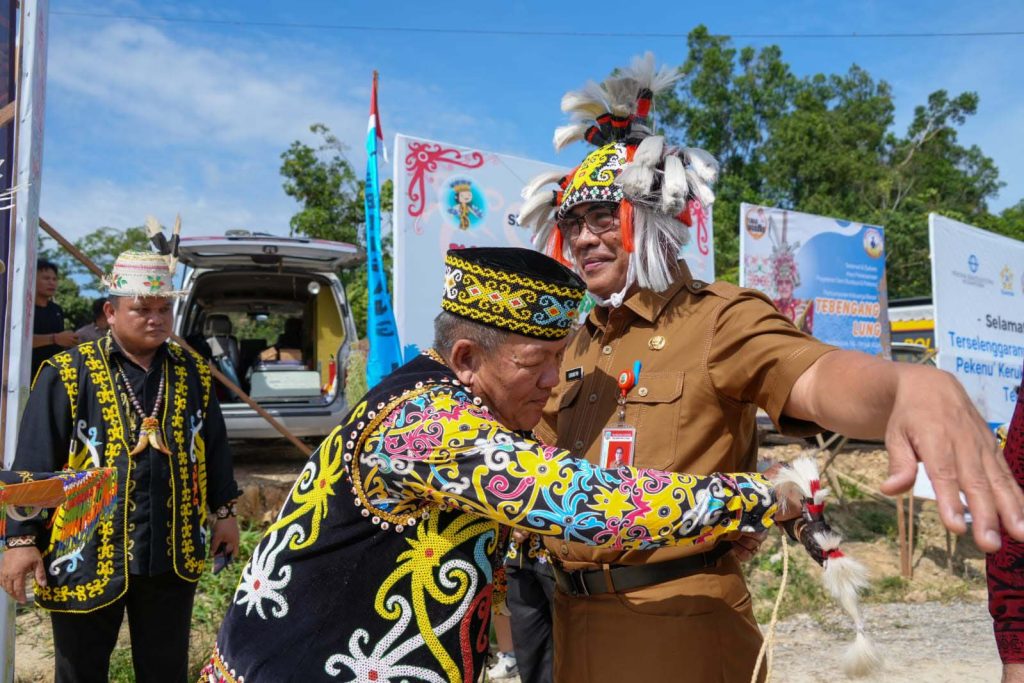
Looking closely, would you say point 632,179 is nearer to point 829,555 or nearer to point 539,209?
point 539,209

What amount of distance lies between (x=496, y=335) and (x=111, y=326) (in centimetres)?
255

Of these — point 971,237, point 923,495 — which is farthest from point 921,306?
point 923,495

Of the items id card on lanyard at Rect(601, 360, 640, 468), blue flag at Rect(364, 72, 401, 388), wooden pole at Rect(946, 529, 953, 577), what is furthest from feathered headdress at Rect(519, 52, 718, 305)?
wooden pole at Rect(946, 529, 953, 577)

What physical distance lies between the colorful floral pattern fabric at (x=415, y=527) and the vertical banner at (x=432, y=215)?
332 cm

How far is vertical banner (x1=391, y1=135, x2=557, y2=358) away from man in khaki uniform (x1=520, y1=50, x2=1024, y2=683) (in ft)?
8.48

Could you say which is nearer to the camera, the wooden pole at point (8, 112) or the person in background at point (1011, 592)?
the person in background at point (1011, 592)

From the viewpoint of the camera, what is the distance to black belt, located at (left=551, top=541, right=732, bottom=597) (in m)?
1.76

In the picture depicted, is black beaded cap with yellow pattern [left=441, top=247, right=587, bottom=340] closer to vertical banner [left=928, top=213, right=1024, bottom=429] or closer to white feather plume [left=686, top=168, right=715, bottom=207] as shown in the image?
white feather plume [left=686, top=168, right=715, bottom=207]

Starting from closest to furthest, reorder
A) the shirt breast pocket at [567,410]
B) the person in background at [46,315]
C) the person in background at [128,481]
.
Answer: the shirt breast pocket at [567,410] → the person in background at [128,481] → the person in background at [46,315]

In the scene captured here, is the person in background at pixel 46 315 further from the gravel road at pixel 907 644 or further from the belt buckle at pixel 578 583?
the gravel road at pixel 907 644

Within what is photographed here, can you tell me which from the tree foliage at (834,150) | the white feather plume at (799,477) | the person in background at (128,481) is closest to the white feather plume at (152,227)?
the person in background at (128,481)

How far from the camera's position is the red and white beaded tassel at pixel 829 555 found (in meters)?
1.20

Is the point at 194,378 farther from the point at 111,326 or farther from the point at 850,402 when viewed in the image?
the point at 850,402

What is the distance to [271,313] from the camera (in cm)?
900
